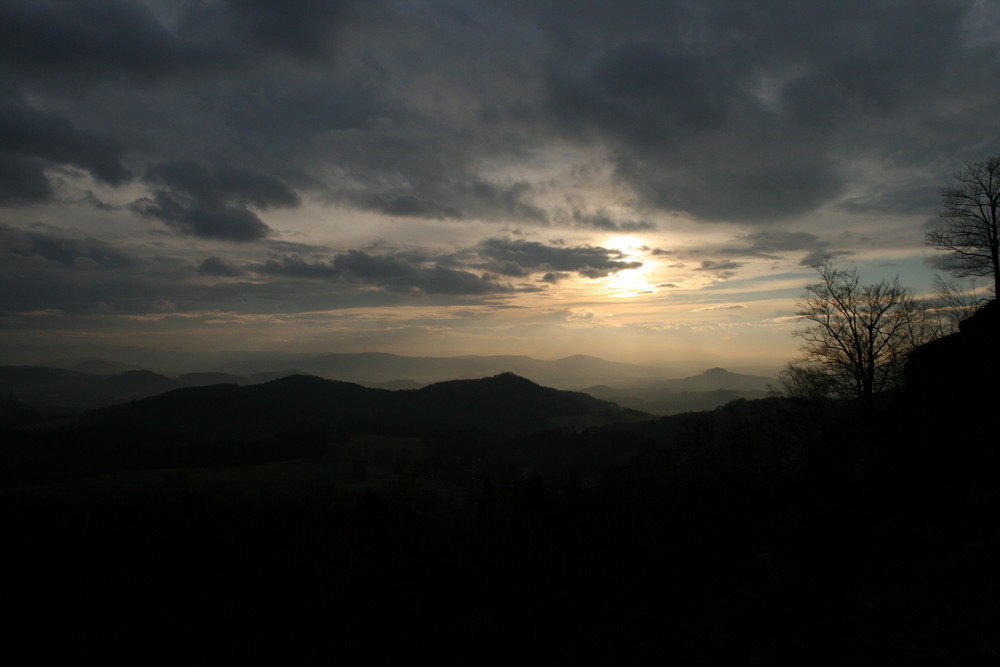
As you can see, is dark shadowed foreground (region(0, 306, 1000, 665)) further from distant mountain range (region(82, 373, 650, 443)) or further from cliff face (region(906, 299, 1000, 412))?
distant mountain range (region(82, 373, 650, 443))

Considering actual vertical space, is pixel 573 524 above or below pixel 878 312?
A: below

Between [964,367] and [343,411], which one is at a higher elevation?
[964,367]

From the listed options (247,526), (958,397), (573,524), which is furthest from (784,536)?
(247,526)

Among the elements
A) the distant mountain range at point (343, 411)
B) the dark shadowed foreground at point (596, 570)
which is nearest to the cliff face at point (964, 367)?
the dark shadowed foreground at point (596, 570)

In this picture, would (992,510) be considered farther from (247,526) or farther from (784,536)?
(247,526)

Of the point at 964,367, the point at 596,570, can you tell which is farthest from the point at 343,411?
the point at 964,367

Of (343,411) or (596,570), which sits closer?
(596,570)

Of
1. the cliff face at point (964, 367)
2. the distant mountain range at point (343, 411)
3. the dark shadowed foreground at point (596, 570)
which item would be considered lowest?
the distant mountain range at point (343, 411)

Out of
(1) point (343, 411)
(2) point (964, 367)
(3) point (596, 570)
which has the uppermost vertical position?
(2) point (964, 367)

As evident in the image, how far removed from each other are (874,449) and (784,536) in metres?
3.95

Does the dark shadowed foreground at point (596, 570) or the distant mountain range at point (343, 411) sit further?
the distant mountain range at point (343, 411)

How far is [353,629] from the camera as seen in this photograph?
8484 mm

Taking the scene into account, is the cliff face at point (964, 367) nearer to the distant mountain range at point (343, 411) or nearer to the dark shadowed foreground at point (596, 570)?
the dark shadowed foreground at point (596, 570)

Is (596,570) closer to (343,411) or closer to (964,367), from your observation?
(964,367)
